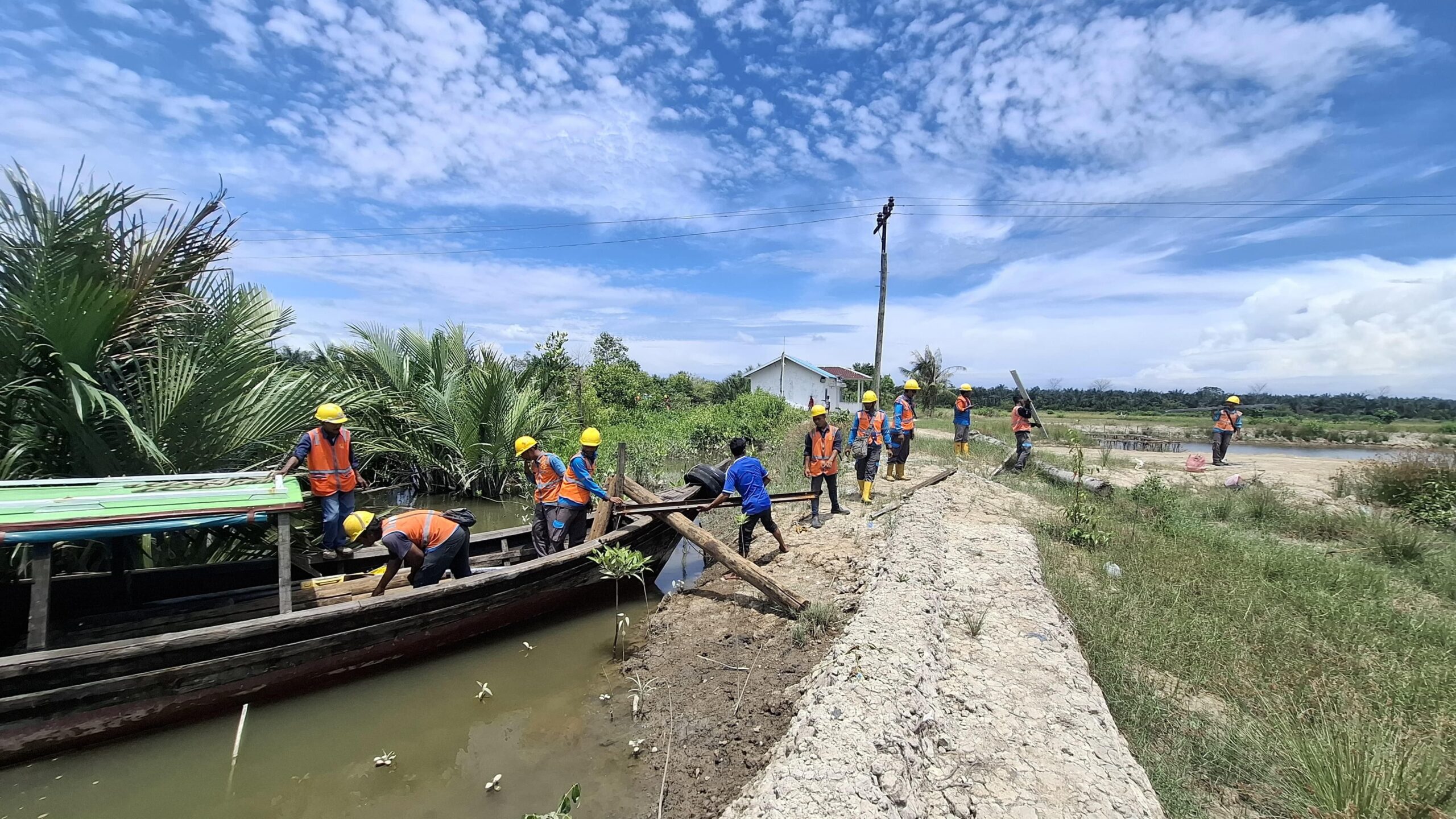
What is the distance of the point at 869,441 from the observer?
852 cm

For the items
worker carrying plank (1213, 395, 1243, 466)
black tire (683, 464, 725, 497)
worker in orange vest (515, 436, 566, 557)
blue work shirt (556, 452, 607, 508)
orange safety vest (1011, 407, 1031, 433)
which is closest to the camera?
blue work shirt (556, 452, 607, 508)

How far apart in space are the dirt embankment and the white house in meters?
32.8

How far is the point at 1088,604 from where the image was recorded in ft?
15.9

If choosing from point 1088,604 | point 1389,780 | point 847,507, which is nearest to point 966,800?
point 1389,780

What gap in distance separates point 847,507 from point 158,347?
7.96 m

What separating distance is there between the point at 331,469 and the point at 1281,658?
27.0 feet

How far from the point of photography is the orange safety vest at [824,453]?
7.53m

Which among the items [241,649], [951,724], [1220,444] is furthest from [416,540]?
[1220,444]

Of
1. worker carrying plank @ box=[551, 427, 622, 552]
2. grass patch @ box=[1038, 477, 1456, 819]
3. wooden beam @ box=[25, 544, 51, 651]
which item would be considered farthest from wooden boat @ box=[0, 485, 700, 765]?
grass patch @ box=[1038, 477, 1456, 819]

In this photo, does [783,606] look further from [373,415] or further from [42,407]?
[373,415]

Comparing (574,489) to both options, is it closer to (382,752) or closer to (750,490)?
(750,490)

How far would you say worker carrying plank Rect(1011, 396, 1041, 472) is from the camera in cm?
1135

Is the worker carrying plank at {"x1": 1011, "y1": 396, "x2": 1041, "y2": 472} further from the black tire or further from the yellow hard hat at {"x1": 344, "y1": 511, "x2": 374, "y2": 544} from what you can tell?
the yellow hard hat at {"x1": 344, "y1": 511, "x2": 374, "y2": 544}

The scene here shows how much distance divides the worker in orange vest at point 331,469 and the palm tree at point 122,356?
1.26 feet
